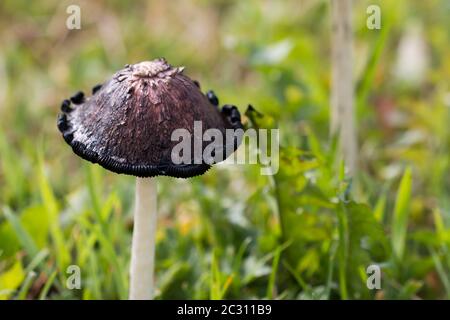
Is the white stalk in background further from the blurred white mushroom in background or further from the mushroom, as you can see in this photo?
the blurred white mushroom in background

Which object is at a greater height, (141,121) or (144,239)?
(141,121)

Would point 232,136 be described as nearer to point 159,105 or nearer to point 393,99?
point 159,105

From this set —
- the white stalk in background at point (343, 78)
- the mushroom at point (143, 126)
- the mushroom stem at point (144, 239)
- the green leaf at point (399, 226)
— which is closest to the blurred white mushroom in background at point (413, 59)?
the white stalk in background at point (343, 78)

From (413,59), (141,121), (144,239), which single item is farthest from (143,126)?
(413,59)

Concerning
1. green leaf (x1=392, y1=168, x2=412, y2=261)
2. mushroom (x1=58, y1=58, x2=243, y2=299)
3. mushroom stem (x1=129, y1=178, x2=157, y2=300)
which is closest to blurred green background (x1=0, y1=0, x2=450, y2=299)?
green leaf (x1=392, y1=168, x2=412, y2=261)

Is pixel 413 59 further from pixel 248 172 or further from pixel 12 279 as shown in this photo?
pixel 12 279
